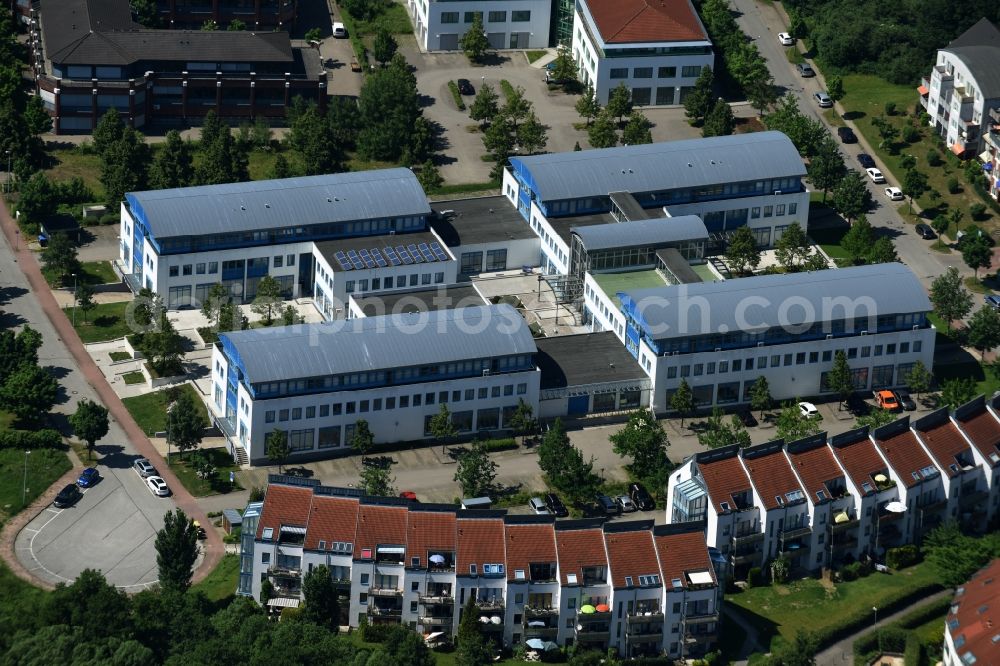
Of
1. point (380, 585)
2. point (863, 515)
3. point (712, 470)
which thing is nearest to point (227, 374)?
point (380, 585)

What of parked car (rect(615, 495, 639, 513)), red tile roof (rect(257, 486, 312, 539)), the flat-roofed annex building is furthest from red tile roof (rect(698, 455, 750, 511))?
red tile roof (rect(257, 486, 312, 539))

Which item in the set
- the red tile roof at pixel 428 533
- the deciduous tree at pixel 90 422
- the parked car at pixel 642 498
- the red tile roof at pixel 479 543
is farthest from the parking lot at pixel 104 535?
the parked car at pixel 642 498

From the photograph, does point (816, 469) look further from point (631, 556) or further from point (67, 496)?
point (67, 496)

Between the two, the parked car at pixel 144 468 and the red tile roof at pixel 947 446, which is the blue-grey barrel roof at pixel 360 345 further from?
the red tile roof at pixel 947 446

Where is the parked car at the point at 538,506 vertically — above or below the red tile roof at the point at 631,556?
below

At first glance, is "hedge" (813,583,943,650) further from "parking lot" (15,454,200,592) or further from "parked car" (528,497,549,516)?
"parking lot" (15,454,200,592)

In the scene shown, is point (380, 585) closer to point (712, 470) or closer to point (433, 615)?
point (433, 615)

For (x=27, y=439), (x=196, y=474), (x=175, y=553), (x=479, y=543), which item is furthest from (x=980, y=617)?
(x=27, y=439)
